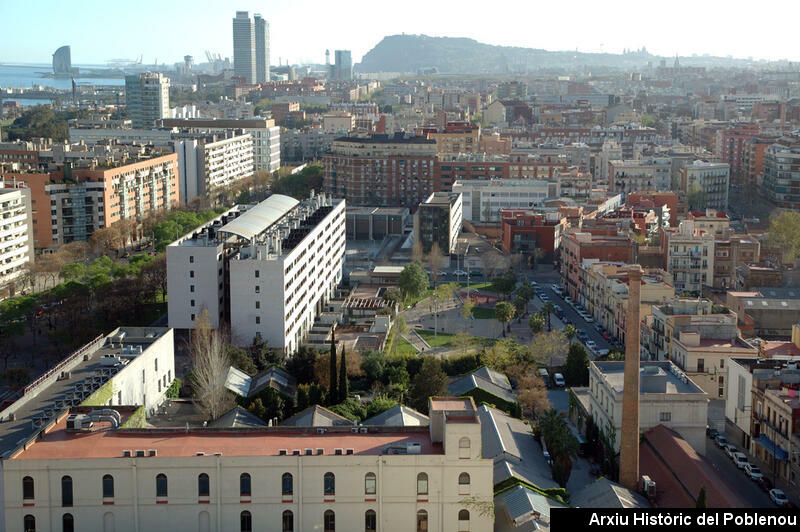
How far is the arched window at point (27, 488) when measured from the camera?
11.2 metres

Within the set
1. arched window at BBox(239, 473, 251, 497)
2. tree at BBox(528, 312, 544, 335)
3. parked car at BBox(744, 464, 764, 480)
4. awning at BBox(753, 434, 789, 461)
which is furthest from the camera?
tree at BBox(528, 312, 544, 335)

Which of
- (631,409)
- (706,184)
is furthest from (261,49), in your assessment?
(631,409)

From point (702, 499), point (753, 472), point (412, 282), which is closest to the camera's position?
point (702, 499)

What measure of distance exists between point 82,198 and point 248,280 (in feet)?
45.6

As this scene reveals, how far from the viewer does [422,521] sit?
11.5 meters

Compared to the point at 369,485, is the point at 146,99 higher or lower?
higher

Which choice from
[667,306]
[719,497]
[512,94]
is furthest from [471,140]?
[512,94]

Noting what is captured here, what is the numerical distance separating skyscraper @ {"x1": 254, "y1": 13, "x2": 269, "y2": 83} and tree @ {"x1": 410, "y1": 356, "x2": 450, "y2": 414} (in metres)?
119

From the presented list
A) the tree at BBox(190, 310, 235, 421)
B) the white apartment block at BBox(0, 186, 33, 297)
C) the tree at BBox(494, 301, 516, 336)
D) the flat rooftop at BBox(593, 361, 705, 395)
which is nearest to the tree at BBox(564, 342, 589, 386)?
the flat rooftop at BBox(593, 361, 705, 395)

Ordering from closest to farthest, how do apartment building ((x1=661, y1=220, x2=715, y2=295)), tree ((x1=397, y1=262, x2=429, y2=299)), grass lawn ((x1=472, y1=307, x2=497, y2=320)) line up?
grass lawn ((x1=472, y1=307, x2=497, y2=320))
apartment building ((x1=661, y1=220, x2=715, y2=295))
tree ((x1=397, y1=262, x2=429, y2=299))

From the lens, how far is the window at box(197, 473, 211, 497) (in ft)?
37.3

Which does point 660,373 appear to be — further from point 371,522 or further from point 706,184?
point 706,184

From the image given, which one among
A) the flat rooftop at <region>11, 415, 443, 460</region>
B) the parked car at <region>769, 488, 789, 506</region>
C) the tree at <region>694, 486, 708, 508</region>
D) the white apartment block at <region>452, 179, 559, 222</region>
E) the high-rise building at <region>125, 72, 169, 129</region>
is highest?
the high-rise building at <region>125, 72, 169, 129</region>

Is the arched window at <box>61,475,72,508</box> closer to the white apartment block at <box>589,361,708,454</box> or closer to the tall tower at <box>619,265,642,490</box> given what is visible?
the tall tower at <box>619,265,642,490</box>
